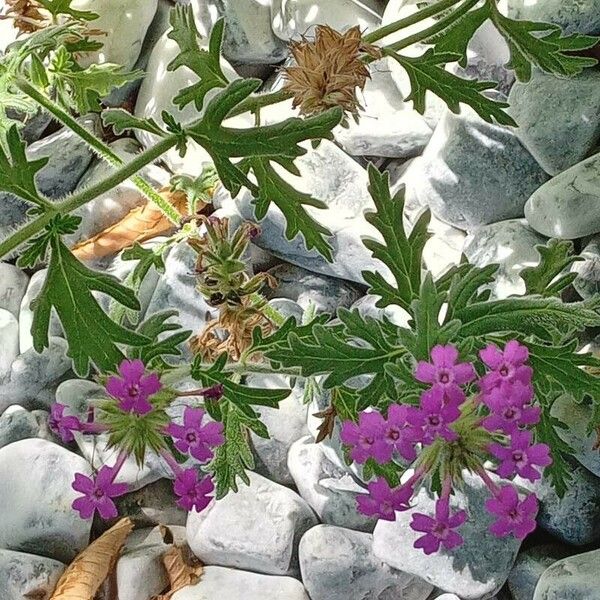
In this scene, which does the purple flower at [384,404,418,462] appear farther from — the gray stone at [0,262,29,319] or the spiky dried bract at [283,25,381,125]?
the gray stone at [0,262,29,319]

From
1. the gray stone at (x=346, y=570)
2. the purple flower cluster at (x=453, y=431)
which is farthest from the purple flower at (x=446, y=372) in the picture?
the gray stone at (x=346, y=570)

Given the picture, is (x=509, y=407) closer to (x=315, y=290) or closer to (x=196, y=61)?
(x=196, y=61)

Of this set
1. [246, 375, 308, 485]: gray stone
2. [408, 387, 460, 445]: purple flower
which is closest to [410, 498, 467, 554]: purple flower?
[408, 387, 460, 445]: purple flower

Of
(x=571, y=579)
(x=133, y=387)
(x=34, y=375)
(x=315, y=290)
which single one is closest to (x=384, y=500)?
(x=133, y=387)

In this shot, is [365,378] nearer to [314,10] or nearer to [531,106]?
[531,106]

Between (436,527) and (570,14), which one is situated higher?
(570,14)
